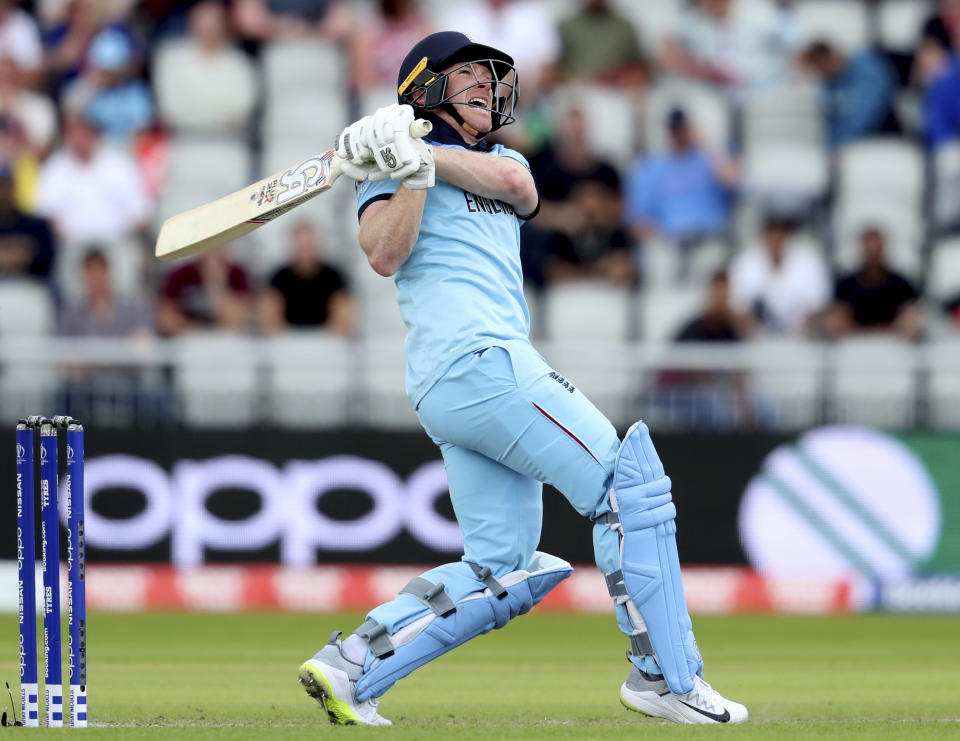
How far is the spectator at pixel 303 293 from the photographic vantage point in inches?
372

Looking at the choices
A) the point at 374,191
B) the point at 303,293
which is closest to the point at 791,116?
the point at 303,293

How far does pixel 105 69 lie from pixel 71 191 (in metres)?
1.11

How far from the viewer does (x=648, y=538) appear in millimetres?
4191

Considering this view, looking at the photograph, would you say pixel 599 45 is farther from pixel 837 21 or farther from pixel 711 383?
pixel 711 383

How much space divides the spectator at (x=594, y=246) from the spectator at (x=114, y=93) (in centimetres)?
307

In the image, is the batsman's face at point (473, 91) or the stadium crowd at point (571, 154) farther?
the stadium crowd at point (571, 154)

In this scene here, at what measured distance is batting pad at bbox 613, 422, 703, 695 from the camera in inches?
164

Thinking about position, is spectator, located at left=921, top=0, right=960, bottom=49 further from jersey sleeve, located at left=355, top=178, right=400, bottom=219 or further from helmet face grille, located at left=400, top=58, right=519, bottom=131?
jersey sleeve, located at left=355, top=178, right=400, bottom=219

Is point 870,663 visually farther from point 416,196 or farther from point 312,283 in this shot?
point 312,283

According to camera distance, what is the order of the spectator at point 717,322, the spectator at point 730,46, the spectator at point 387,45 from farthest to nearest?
the spectator at point 730,46
the spectator at point 387,45
the spectator at point 717,322

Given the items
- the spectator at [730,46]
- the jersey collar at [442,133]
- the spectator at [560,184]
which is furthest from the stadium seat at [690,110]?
the jersey collar at [442,133]

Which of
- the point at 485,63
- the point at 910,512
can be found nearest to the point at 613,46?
the point at 910,512

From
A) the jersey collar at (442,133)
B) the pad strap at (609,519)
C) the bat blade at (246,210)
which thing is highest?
the jersey collar at (442,133)

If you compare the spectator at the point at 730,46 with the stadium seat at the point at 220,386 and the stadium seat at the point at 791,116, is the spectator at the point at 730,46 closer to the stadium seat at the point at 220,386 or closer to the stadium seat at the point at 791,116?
the stadium seat at the point at 791,116
